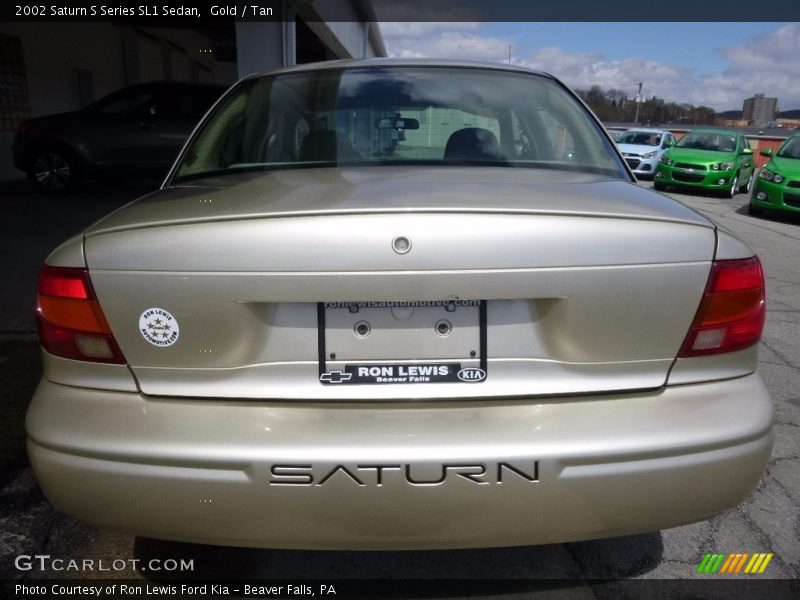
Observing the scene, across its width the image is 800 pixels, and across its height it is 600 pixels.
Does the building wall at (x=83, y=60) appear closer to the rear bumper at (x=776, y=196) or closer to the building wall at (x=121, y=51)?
the building wall at (x=121, y=51)

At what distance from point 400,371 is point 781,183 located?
11.1m

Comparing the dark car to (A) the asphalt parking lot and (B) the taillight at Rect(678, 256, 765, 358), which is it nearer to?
(A) the asphalt parking lot

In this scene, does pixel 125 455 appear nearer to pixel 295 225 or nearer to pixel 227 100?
pixel 295 225

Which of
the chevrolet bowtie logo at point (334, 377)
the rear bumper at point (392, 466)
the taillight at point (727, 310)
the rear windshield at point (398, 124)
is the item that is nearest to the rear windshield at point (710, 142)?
the rear windshield at point (398, 124)

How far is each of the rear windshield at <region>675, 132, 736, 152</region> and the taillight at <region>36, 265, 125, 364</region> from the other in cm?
1529

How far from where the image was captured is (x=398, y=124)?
244 cm

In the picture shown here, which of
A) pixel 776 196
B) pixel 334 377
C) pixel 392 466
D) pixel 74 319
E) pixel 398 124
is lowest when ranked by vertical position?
pixel 776 196

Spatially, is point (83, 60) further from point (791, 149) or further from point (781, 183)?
point (791, 149)

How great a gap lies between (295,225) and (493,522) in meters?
0.82

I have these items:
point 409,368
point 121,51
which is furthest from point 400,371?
point 121,51

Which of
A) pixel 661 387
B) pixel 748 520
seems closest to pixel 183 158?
pixel 661 387

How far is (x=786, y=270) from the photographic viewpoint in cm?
683

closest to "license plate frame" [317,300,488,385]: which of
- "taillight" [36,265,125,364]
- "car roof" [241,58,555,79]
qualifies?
"taillight" [36,265,125,364]

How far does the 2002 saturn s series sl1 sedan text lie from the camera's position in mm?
1428
